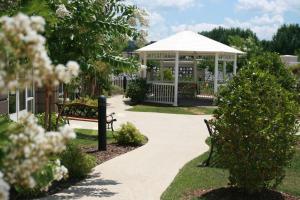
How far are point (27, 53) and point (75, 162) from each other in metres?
7.16

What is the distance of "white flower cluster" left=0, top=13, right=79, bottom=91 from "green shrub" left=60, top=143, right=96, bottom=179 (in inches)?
275

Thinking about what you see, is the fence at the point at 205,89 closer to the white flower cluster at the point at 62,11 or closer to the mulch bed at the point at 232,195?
the mulch bed at the point at 232,195

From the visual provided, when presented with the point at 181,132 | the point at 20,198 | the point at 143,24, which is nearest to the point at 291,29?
the point at 181,132

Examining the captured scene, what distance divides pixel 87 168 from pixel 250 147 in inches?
126

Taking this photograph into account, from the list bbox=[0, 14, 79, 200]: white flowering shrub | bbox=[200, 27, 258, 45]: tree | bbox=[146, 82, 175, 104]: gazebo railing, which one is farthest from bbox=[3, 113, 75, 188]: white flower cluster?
bbox=[200, 27, 258, 45]: tree

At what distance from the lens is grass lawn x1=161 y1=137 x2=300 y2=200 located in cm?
863

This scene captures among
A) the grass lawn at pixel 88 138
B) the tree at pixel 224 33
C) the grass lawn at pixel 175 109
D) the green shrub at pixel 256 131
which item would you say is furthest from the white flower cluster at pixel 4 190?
the tree at pixel 224 33

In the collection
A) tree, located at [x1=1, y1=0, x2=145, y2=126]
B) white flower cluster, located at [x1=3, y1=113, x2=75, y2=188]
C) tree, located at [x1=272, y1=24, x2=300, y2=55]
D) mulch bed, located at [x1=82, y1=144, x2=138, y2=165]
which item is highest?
tree, located at [x1=272, y1=24, x2=300, y2=55]

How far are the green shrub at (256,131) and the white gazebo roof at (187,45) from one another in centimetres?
1659

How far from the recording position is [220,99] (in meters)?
8.19

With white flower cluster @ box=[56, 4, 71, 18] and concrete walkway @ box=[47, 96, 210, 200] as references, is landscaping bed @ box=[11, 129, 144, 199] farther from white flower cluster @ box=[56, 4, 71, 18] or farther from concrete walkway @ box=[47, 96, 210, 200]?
white flower cluster @ box=[56, 4, 71, 18]

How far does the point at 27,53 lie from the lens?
222 cm

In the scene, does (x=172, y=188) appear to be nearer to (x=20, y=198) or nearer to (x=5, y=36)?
(x=20, y=198)

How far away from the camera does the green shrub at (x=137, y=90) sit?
2519 cm
